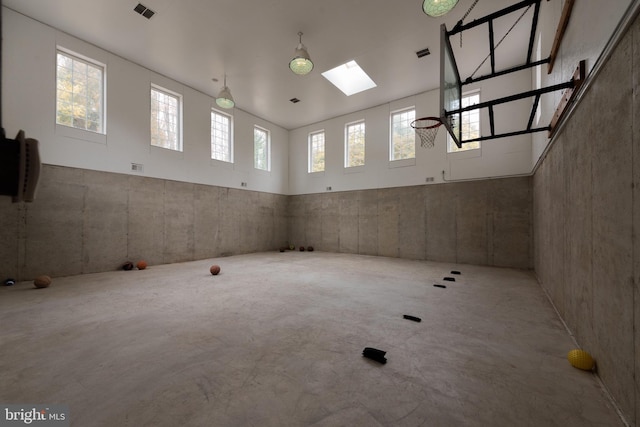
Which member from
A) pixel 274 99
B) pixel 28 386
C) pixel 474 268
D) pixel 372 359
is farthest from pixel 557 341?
pixel 274 99

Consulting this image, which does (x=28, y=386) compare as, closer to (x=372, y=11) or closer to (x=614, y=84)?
(x=614, y=84)

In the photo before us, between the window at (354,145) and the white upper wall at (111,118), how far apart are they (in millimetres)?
4000

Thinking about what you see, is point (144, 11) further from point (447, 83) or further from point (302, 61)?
point (447, 83)

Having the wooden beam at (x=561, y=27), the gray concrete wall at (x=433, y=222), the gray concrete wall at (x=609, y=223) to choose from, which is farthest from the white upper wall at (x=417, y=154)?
the gray concrete wall at (x=609, y=223)

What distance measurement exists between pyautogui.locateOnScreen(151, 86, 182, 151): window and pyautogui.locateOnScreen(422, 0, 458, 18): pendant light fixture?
7260 mm

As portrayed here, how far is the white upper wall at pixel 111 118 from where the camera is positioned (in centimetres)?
528

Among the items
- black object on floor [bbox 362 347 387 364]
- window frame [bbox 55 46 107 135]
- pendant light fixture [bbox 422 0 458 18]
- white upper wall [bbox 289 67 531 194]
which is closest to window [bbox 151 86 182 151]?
window frame [bbox 55 46 107 135]

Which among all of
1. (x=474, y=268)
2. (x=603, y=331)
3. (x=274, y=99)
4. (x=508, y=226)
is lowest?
(x=474, y=268)

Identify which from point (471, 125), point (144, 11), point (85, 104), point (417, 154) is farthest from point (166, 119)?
point (471, 125)

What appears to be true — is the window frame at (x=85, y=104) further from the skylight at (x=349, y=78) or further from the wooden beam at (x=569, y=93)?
the wooden beam at (x=569, y=93)

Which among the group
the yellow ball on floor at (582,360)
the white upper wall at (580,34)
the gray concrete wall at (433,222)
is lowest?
the yellow ball on floor at (582,360)

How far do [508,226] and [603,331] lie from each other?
566cm

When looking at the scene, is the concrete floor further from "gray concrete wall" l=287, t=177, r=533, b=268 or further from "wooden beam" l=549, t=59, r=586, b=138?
"gray concrete wall" l=287, t=177, r=533, b=268

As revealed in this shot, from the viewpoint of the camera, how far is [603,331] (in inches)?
83.2
